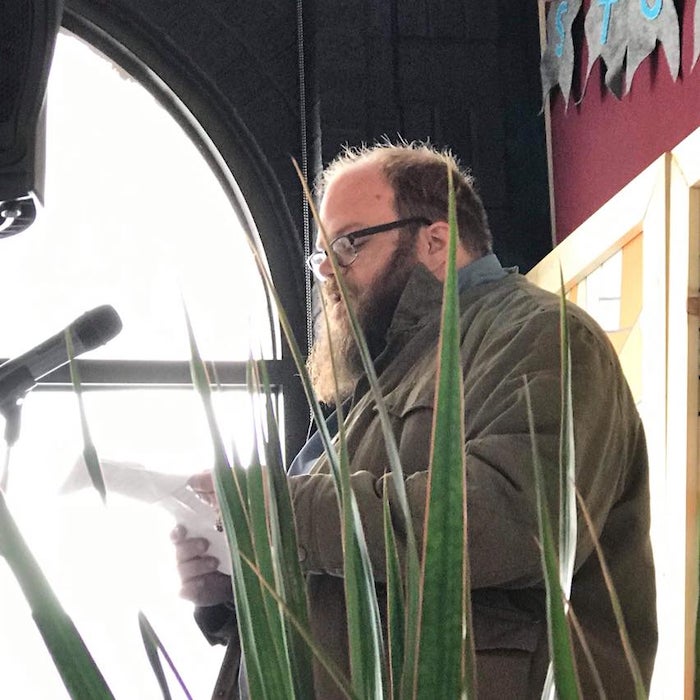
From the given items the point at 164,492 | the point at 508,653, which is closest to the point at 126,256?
the point at 164,492

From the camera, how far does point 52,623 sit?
1.11 ft

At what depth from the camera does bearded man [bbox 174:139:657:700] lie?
115 centimetres

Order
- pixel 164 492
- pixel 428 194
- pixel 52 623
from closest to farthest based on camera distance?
pixel 52 623 < pixel 164 492 < pixel 428 194

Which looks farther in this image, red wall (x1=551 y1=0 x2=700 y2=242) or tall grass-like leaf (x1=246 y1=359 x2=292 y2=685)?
red wall (x1=551 y1=0 x2=700 y2=242)

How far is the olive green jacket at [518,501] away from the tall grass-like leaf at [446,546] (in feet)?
2.31

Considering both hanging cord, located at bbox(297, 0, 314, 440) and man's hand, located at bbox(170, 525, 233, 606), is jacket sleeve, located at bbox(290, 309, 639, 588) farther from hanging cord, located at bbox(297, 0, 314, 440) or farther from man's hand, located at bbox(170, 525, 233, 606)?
hanging cord, located at bbox(297, 0, 314, 440)

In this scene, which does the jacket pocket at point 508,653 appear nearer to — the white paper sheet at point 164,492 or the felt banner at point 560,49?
the white paper sheet at point 164,492

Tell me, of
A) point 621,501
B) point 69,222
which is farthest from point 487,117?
point 621,501

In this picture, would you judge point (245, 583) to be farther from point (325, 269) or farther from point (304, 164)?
point (304, 164)

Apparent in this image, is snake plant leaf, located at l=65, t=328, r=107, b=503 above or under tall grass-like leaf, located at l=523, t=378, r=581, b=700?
above

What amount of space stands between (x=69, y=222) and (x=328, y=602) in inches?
74.5

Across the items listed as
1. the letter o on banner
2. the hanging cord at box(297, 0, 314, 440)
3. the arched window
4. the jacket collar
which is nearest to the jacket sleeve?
the jacket collar

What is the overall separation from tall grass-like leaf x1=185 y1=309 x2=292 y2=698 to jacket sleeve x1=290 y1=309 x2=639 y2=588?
571mm

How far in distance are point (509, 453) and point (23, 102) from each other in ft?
2.32
